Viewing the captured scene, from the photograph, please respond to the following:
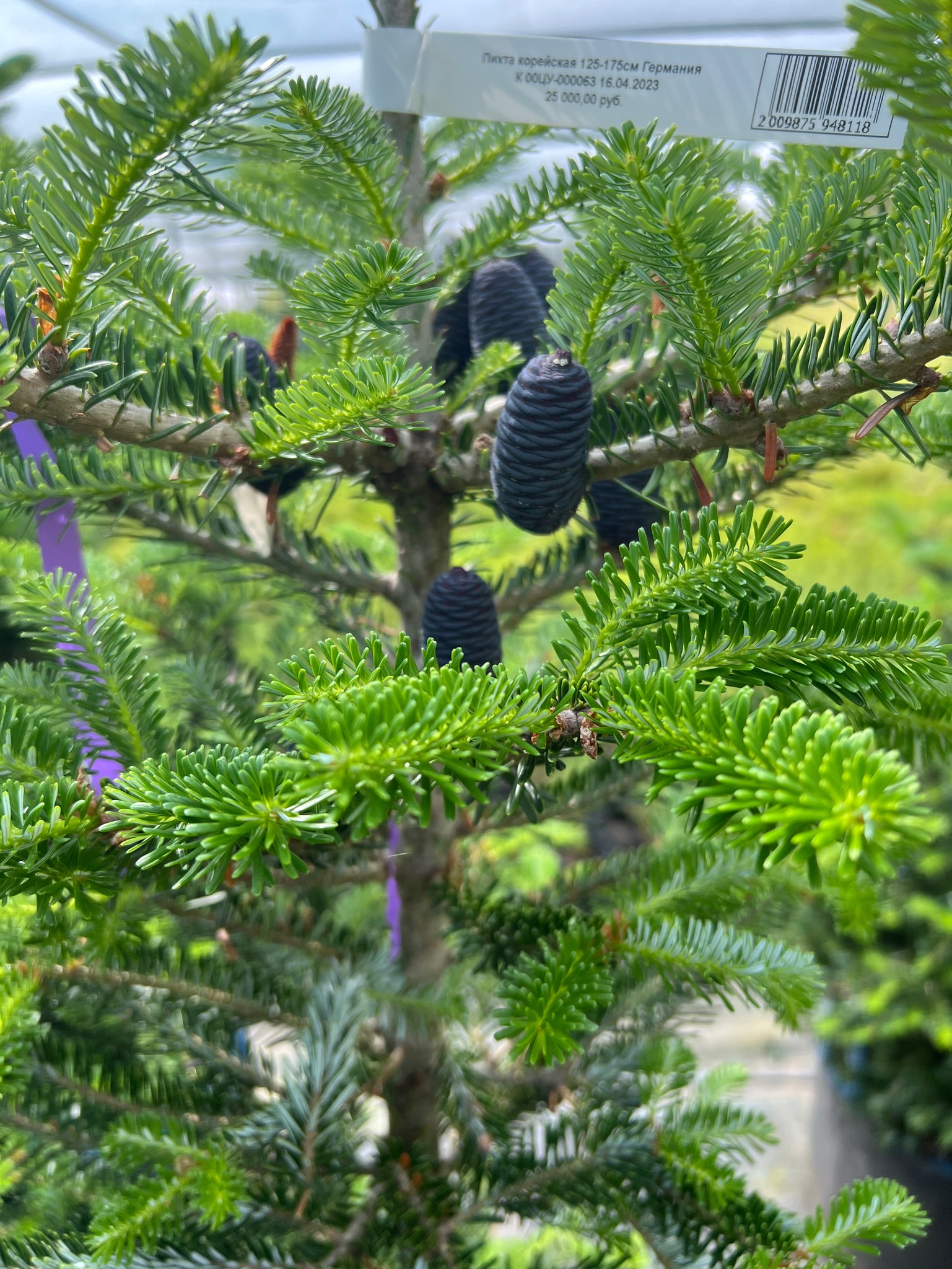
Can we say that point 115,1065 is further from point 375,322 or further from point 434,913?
point 375,322

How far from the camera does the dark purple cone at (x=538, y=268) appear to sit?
0.39m

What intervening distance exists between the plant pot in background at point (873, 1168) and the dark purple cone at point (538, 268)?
2.20 ft

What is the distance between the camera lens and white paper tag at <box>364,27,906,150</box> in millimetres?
265

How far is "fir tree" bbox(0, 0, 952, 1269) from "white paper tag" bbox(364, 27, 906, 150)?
15 mm

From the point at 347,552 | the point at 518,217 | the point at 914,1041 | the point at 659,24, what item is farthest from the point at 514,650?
the point at 659,24

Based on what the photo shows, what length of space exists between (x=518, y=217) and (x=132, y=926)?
0.28m

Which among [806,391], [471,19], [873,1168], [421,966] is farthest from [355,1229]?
[471,19]

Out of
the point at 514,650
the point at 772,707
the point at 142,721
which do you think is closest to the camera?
the point at 772,707

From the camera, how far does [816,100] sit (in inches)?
10.5

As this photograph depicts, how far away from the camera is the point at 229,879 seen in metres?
0.27

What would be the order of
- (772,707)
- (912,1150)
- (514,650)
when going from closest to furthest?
1. (772,707)
2. (514,650)
3. (912,1150)

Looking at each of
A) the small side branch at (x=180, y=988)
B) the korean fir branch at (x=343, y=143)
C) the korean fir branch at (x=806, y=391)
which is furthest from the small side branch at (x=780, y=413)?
the small side branch at (x=180, y=988)

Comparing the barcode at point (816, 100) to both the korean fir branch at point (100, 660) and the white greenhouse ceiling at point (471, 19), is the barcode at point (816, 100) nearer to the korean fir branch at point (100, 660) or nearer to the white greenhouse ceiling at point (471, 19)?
the korean fir branch at point (100, 660)

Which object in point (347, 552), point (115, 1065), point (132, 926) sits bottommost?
point (115, 1065)
